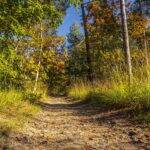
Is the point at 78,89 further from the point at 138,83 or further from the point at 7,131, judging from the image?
the point at 7,131

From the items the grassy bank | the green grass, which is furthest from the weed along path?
the grassy bank

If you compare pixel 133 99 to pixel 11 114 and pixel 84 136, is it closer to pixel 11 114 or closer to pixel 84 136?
pixel 11 114

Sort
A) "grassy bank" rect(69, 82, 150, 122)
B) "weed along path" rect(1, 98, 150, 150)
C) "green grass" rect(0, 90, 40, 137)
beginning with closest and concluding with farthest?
"weed along path" rect(1, 98, 150, 150) → "green grass" rect(0, 90, 40, 137) → "grassy bank" rect(69, 82, 150, 122)

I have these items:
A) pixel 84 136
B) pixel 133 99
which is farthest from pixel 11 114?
pixel 84 136

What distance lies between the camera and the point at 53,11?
14.7 m

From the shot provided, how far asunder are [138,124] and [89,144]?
6.76 feet

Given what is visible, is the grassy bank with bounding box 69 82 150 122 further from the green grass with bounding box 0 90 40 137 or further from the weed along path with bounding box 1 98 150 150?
the green grass with bounding box 0 90 40 137

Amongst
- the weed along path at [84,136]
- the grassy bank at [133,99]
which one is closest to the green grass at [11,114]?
the weed along path at [84,136]

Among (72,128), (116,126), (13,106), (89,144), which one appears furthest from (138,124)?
(13,106)

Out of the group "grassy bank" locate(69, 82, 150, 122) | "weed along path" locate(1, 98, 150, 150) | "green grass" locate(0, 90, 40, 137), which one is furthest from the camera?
"grassy bank" locate(69, 82, 150, 122)

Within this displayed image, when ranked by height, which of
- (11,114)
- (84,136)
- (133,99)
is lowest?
(84,136)

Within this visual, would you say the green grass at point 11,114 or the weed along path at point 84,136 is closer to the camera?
the weed along path at point 84,136

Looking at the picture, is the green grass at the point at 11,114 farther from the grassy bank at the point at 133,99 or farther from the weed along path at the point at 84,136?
the grassy bank at the point at 133,99

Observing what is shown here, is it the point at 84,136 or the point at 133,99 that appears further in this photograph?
the point at 133,99
